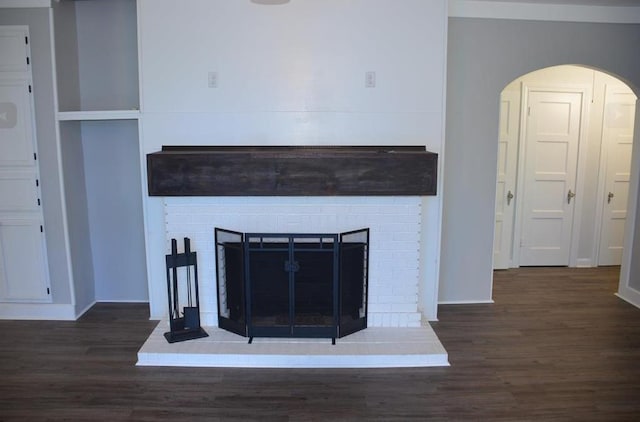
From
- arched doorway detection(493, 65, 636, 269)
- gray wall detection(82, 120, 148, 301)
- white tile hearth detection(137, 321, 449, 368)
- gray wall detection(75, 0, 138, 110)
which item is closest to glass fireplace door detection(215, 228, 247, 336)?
white tile hearth detection(137, 321, 449, 368)

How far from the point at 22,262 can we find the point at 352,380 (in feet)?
9.54

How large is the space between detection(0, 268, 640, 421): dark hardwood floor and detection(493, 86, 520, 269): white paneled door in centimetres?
142

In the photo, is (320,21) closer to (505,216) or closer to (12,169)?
(12,169)

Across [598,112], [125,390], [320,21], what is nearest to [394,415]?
[125,390]

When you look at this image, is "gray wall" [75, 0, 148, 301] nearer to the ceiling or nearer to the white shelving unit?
the white shelving unit

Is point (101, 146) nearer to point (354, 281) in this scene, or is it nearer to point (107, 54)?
point (107, 54)

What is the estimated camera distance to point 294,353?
3.33 m

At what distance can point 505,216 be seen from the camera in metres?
5.45

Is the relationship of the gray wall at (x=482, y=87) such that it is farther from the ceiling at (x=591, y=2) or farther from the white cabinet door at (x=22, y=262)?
the white cabinet door at (x=22, y=262)

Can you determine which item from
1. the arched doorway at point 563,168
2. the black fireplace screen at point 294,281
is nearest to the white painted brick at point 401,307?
the black fireplace screen at point 294,281

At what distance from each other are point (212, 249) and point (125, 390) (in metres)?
1.16

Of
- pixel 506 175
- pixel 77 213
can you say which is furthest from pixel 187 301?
pixel 506 175

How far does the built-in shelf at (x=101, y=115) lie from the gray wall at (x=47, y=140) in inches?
4.5

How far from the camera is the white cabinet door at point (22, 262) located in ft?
12.9
